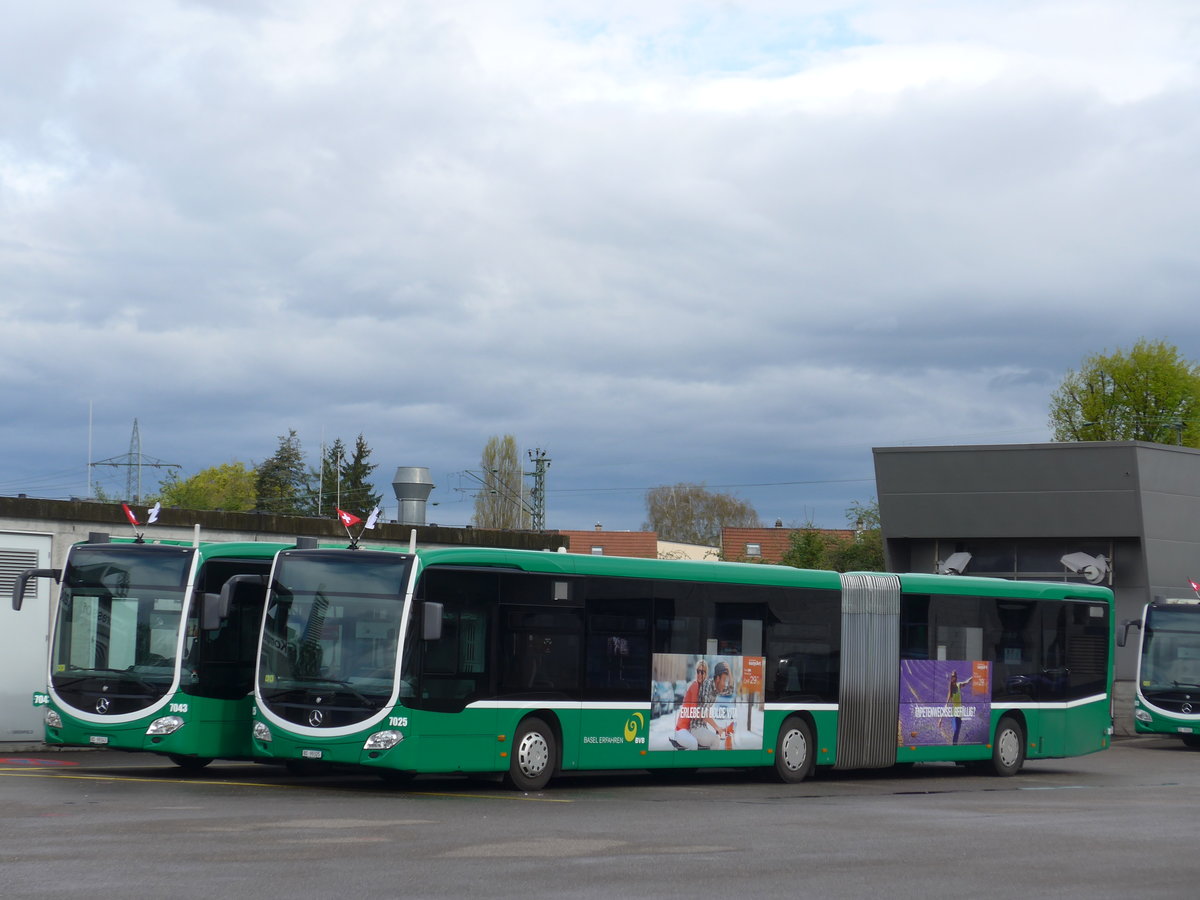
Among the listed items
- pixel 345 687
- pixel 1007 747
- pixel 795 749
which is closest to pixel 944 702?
pixel 1007 747

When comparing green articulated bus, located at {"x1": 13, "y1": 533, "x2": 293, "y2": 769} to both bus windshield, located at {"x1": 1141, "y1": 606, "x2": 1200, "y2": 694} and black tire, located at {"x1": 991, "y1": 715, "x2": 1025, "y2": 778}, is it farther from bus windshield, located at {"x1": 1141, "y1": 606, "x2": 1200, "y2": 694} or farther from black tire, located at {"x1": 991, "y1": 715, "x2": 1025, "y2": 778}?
bus windshield, located at {"x1": 1141, "y1": 606, "x2": 1200, "y2": 694}

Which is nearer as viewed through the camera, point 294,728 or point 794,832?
point 794,832

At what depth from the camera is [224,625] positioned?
1994 cm

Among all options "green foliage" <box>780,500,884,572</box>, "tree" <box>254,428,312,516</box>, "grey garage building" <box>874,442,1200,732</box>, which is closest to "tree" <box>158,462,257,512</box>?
"tree" <box>254,428,312,516</box>

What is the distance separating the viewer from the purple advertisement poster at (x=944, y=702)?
23641 mm

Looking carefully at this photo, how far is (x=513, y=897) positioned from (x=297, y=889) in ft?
4.41

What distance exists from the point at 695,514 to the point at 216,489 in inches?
1310

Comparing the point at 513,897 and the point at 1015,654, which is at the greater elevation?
the point at 1015,654

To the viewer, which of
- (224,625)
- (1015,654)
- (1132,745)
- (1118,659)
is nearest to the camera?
(224,625)

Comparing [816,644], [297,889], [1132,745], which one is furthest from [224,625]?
[1132,745]

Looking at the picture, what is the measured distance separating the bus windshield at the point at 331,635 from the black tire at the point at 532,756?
6.18 feet

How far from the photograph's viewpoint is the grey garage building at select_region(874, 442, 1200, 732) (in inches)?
1569

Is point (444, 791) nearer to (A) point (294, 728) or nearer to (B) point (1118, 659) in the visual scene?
(A) point (294, 728)

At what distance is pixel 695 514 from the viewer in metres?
117
